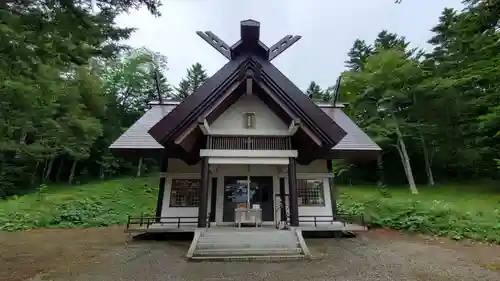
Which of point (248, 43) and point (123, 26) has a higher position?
point (248, 43)

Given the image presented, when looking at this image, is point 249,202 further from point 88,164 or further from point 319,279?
point 88,164

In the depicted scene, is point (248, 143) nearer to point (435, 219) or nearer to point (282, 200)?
point (282, 200)

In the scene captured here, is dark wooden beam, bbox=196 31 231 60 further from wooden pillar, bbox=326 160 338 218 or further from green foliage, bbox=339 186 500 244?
green foliage, bbox=339 186 500 244

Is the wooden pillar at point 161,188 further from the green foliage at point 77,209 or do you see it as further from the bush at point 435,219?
the bush at point 435,219

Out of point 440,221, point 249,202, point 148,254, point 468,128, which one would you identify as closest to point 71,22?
point 148,254

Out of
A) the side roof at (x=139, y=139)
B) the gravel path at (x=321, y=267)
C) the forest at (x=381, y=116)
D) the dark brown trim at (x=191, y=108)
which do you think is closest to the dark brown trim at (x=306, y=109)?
the dark brown trim at (x=191, y=108)

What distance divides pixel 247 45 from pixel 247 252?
631cm

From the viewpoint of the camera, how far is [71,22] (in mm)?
5020

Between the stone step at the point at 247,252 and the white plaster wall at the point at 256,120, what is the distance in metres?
3.51

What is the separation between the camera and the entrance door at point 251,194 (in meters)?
10.5

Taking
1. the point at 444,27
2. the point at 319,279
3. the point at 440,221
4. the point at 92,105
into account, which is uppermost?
the point at 444,27

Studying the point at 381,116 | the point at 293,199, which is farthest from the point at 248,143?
the point at 381,116

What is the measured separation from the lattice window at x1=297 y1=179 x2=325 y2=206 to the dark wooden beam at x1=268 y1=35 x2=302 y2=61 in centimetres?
447

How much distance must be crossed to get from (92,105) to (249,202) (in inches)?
941
